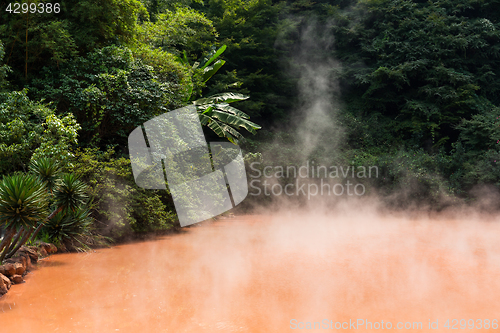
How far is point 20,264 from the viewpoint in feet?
17.5

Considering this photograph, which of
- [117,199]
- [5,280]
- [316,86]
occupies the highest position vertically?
[316,86]

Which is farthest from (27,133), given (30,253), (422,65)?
(422,65)

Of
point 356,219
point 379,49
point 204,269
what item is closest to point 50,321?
point 204,269

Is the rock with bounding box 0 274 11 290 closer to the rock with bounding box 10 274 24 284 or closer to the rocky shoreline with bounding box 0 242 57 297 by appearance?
the rocky shoreline with bounding box 0 242 57 297

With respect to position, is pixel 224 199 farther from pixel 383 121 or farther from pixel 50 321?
pixel 383 121

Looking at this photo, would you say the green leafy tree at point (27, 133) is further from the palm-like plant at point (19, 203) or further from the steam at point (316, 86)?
the steam at point (316, 86)

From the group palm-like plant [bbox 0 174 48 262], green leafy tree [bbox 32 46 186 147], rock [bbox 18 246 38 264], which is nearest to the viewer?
palm-like plant [bbox 0 174 48 262]

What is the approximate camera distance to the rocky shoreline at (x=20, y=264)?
15.9 ft

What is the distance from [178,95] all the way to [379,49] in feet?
35.6

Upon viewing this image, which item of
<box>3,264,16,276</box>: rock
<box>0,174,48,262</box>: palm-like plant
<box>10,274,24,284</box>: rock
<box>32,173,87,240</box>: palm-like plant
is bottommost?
<box>10,274,24,284</box>: rock

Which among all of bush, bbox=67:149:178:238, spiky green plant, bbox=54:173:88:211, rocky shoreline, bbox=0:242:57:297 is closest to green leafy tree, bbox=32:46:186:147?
bush, bbox=67:149:178:238

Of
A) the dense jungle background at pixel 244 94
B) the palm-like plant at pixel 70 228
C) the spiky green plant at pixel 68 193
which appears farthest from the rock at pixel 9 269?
the palm-like plant at pixel 70 228

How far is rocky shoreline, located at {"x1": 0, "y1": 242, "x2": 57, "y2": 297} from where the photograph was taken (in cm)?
486

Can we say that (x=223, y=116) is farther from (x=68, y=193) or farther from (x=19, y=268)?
(x=19, y=268)
